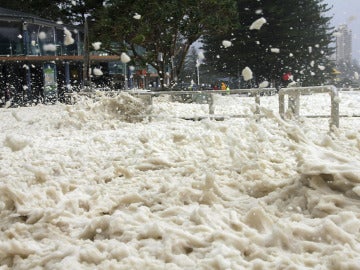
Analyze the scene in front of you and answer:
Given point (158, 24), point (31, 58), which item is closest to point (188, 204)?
point (158, 24)

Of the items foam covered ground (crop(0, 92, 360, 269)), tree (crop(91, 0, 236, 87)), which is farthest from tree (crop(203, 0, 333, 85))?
foam covered ground (crop(0, 92, 360, 269))

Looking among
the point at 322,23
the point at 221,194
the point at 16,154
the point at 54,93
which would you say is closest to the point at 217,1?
the point at 54,93

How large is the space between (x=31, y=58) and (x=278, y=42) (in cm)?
1953

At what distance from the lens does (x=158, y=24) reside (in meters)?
23.9

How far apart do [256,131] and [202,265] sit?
9.77 feet

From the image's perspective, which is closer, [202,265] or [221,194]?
[202,265]

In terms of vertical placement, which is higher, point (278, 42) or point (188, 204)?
point (278, 42)

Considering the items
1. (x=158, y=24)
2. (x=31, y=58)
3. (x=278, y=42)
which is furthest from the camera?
(x=278, y=42)

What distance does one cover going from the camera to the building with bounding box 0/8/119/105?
2680 cm

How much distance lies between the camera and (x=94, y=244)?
9.29 feet

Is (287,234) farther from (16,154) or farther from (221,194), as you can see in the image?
(16,154)

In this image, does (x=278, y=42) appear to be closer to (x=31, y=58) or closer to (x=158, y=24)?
(x=158, y=24)

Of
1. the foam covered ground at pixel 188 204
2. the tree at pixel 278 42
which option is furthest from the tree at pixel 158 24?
the foam covered ground at pixel 188 204

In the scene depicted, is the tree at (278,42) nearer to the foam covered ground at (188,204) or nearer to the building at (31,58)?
the building at (31,58)
